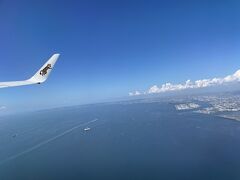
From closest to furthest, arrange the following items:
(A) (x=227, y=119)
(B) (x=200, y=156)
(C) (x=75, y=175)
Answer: (C) (x=75, y=175) → (B) (x=200, y=156) → (A) (x=227, y=119)

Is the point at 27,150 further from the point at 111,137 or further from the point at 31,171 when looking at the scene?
the point at 111,137

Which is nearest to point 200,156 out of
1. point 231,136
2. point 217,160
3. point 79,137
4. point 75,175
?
point 217,160

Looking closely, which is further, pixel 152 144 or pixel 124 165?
pixel 152 144

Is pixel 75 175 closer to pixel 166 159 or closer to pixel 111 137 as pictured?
pixel 166 159

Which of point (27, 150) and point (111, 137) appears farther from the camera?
point (111, 137)

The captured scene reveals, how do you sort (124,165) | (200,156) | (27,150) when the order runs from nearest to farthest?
(124,165), (200,156), (27,150)

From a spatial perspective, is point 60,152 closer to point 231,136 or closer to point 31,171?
point 31,171

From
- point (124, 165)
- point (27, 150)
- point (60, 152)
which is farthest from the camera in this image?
point (27, 150)

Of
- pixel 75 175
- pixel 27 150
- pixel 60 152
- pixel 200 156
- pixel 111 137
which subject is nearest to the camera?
pixel 75 175

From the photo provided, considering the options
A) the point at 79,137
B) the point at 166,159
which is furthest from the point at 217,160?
the point at 79,137
